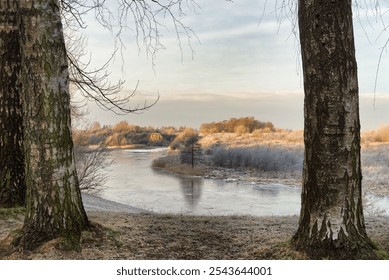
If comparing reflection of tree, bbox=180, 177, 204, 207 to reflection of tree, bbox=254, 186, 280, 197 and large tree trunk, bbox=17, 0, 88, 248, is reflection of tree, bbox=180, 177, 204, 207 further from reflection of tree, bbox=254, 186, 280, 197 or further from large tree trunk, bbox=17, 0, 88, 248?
large tree trunk, bbox=17, 0, 88, 248

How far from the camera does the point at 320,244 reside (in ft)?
14.8

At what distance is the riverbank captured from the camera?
494cm

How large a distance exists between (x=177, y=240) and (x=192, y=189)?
61.6ft

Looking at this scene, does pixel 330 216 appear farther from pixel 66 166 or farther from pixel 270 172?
pixel 270 172

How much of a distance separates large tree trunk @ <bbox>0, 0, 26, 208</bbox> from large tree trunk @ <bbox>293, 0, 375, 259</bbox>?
484cm

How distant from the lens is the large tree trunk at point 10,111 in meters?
7.15

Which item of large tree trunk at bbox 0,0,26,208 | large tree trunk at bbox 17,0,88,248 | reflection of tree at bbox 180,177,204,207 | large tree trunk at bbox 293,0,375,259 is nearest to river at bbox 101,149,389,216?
reflection of tree at bbox 180,177,204,207

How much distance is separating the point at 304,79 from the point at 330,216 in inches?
55.7

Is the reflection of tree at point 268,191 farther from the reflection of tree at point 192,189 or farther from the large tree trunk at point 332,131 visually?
the large tree trunk at point 332,131

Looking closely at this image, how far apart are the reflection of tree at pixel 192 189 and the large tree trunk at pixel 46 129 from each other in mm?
15437

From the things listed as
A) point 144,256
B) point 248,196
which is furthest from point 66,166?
point 248,196

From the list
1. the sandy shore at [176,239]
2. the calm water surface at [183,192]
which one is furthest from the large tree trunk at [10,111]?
the calm water surface at [183,192]

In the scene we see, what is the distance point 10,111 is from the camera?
282 inches

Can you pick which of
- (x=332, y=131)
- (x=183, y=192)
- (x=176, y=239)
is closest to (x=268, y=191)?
(x=183, y=192)
